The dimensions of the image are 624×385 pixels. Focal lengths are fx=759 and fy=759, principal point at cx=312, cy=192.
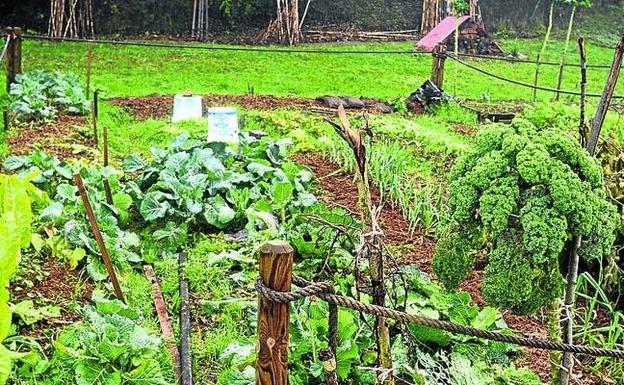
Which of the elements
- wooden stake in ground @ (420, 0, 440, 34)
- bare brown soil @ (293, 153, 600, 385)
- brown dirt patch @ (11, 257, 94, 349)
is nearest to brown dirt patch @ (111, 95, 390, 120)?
bare brown soil @ (293, 153, 600, 385)

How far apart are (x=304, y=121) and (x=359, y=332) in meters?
4.71

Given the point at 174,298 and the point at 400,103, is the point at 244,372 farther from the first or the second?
the point at 400,103

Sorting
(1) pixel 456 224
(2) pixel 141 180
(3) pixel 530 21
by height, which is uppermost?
(3) pixel 530 21

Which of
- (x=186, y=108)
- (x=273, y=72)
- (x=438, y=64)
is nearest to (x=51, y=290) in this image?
(x=186, y=108)

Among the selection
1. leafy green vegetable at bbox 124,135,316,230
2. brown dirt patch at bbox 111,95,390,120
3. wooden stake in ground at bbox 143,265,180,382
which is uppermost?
brown dirt patch at bbox 111,95,390,120

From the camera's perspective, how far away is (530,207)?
221cm

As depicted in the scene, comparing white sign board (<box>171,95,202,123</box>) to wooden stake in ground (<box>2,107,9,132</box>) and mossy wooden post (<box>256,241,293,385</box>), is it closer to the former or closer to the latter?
wooden stake in ground (<box>2,107,9,132</box>)

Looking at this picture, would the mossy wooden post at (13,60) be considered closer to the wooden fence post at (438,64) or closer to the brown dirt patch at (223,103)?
the brown dirt patch at (223,103)

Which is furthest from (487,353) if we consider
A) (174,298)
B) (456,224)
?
(174,298)

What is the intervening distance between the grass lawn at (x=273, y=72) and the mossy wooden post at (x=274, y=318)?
7.79 m

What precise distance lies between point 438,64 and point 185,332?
6.95m

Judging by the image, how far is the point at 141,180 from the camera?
16.2 ft

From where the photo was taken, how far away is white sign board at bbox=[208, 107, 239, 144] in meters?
6.16

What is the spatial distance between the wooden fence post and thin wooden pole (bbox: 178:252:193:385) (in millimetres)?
6010
